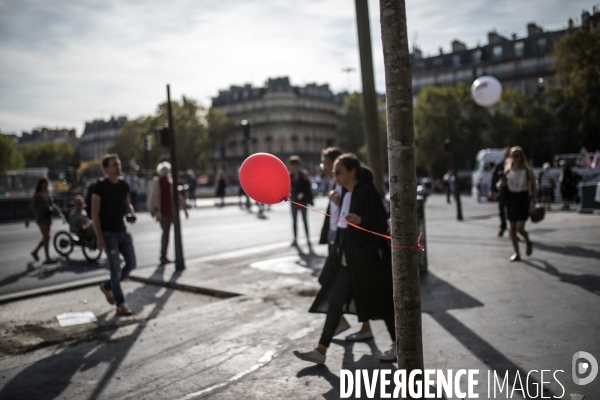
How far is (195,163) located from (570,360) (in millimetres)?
81284

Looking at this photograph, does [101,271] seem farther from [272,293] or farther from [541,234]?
[541,234]

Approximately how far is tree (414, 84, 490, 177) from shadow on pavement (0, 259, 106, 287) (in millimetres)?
55871

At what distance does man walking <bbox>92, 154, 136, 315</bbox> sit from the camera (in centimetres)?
599

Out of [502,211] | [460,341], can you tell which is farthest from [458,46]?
[460,341]

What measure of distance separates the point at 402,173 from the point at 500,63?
7715 centimetres

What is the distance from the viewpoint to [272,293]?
6.83 metres

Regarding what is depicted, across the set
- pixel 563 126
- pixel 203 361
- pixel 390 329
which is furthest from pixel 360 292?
pixel 563 126

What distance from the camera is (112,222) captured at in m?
6.09

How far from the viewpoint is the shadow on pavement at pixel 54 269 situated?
865 centimetres

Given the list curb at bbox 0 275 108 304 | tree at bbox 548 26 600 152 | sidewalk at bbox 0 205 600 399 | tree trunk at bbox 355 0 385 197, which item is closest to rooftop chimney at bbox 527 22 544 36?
tree at bbox 548 26 600 152

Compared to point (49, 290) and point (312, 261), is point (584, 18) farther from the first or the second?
Answer: point (49, 290)

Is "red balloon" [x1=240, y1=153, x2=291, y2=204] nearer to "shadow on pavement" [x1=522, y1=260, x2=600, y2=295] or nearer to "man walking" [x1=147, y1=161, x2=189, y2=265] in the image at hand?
"shadow on pavement" [x1=522, y1=260, x2=600, y2=295]

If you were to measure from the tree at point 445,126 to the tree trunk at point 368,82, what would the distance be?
5628 cm

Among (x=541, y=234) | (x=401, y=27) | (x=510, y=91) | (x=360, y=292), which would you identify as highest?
(x=510, y=91)
